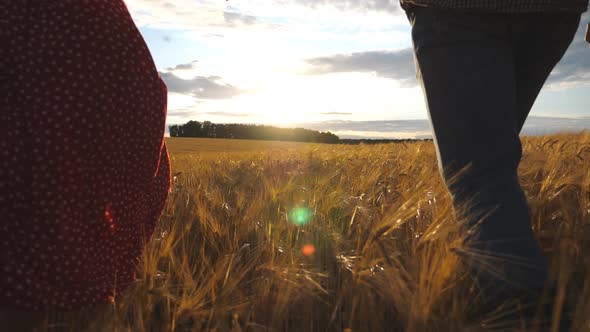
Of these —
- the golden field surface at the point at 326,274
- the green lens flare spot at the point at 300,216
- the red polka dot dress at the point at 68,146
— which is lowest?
the golden field surface at the point at 326,274

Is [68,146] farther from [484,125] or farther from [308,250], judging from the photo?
[484,125]

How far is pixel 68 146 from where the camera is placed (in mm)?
1042

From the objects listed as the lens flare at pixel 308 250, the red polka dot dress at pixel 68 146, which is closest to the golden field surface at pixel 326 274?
the lens flare at pixel 308 250

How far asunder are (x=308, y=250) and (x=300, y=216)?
1.08ft

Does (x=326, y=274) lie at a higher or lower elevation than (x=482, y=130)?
lower

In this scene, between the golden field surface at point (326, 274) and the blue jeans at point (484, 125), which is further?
the blue jeans at point (484, 125)

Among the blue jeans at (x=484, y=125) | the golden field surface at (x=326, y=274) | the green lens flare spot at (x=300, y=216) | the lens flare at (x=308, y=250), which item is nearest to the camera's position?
the golden field surface at (x=326, y=274)

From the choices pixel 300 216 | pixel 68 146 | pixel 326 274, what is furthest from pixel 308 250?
pixel 68 146

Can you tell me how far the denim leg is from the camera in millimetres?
1195

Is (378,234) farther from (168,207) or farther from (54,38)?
(168,207)

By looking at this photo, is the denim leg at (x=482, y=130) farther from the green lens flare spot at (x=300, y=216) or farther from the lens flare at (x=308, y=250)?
the green lens flare spot at (x=300, y=216)

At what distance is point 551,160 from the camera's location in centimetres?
241

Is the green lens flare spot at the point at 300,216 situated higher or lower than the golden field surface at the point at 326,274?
higher

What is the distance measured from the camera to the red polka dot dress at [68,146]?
1.00 meters
